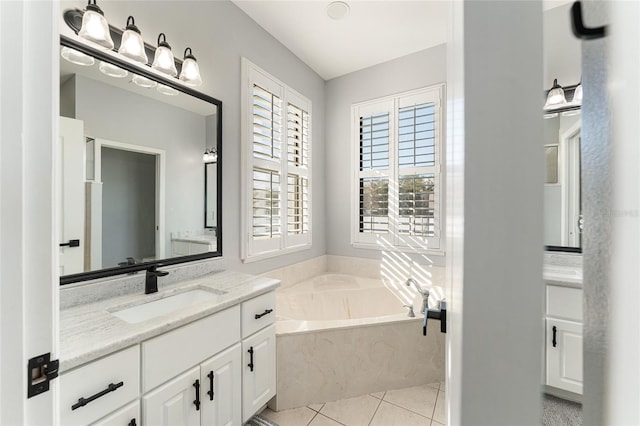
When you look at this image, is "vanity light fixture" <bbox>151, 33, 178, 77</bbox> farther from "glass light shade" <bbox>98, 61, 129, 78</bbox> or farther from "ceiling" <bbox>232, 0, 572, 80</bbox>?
"ceiling" <bbox>232, 0, 572, 80</bbox>

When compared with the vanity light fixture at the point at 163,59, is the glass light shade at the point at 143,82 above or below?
below

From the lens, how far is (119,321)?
1.09m

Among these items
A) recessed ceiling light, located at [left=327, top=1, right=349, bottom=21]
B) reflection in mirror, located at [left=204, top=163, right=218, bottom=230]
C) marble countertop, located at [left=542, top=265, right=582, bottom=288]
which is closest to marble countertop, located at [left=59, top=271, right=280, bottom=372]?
reflection in mirror, located at [left=204, top=163, right=218, bottom=230]

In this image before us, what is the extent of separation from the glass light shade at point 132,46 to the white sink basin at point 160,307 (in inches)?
52.2

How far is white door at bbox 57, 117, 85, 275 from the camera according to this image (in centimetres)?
121

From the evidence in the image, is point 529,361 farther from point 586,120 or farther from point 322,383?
point 322,383

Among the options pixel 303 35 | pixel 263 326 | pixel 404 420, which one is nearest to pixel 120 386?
pixel 263 326

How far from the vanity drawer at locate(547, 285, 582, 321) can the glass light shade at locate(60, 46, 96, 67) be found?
1.92 metres

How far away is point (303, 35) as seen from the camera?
2.45m

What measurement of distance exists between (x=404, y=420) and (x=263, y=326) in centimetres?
108

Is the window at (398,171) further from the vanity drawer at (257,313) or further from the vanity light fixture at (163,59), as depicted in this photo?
the vanity light fixture at (163,59)

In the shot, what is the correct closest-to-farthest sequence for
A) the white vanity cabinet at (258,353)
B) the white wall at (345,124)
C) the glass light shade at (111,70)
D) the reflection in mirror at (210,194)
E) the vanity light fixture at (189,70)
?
the glass light shade at (111,70) → the white vanity cabinet at (258,353) → the vanity light fixture at (189,70) → the reflection in mirror at (210,194) → the white wall at (345,124)

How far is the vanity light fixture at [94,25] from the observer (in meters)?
1.25

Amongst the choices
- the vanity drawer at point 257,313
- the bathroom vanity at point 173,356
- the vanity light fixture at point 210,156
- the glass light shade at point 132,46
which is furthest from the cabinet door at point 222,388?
the glass light shade at point 132,46
